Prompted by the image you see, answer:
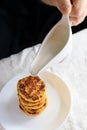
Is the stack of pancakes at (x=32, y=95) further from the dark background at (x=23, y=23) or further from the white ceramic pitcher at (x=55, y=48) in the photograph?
the dark background at (x=23, y=23)

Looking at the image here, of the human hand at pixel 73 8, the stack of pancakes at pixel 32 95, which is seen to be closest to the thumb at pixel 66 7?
the human hand at pixel 73 8

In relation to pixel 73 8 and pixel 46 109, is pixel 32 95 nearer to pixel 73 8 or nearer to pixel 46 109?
pixel 46 109

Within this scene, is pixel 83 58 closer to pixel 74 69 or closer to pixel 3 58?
pixel 74 69

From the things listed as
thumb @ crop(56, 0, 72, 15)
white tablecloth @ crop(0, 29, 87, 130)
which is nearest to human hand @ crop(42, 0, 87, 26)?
thumb @ crop(56, 0, 72, 15)

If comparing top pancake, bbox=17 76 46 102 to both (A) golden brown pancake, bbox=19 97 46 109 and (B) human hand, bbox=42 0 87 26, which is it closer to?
(A) golden brown pancake, bbox=19 97 46 109

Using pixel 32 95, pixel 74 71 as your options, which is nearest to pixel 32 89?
pixel 32 95

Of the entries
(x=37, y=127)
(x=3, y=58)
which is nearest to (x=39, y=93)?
(x=37, y=127)
